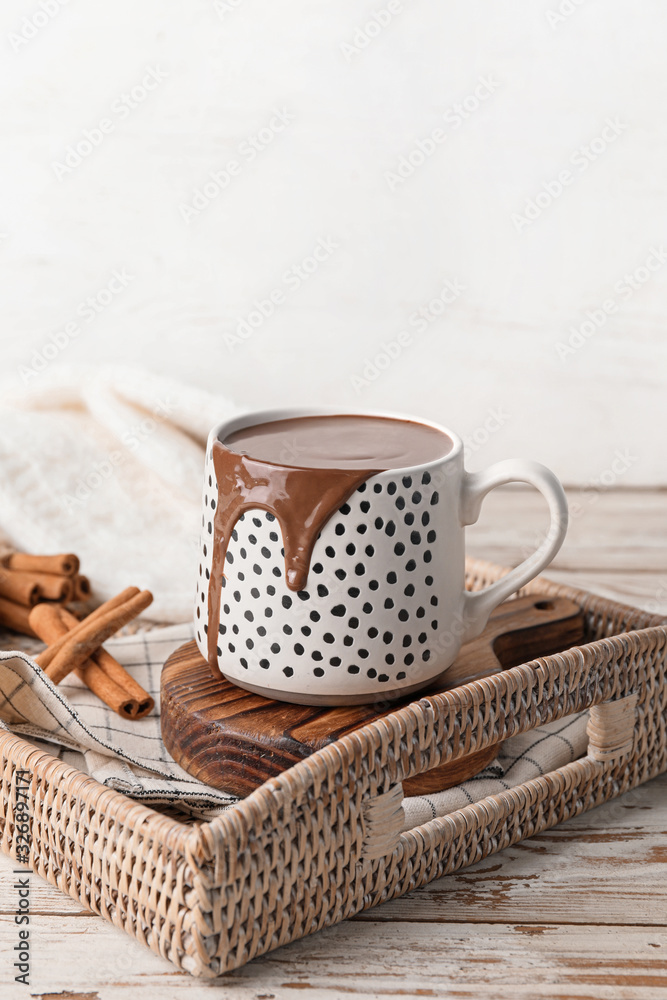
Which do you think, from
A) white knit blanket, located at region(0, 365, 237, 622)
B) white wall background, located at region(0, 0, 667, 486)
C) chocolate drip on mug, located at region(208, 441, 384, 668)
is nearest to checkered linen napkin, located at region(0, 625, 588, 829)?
chocolate drip on mug, located at region(208, 441, 384, 668)

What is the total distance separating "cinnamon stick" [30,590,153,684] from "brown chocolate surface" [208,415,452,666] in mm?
167

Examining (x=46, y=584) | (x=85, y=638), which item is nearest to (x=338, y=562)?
(x=85, y=638)

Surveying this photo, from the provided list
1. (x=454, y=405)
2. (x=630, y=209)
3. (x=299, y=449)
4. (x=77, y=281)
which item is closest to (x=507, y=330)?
(x=454, y=405)

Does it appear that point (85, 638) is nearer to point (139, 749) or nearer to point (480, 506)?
point (139, 749)

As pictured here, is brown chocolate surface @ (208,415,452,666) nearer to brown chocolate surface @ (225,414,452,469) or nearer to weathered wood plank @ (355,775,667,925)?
brown chocolate surface @ (225,414,452,469)

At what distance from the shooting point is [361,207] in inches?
57.1

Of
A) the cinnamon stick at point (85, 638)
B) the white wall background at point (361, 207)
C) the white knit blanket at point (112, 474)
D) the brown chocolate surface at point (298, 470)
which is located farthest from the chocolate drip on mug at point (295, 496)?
the white wall background at point (361, 207)

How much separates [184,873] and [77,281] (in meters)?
1.22

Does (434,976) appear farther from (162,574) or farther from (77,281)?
(77,281)

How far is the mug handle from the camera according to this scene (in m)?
0.57

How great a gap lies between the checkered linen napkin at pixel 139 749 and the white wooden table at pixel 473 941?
0.13ft

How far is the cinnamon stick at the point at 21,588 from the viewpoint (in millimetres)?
859

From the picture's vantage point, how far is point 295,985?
0.46 m

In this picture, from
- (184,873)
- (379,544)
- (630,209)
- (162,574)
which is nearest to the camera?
(184,873)
